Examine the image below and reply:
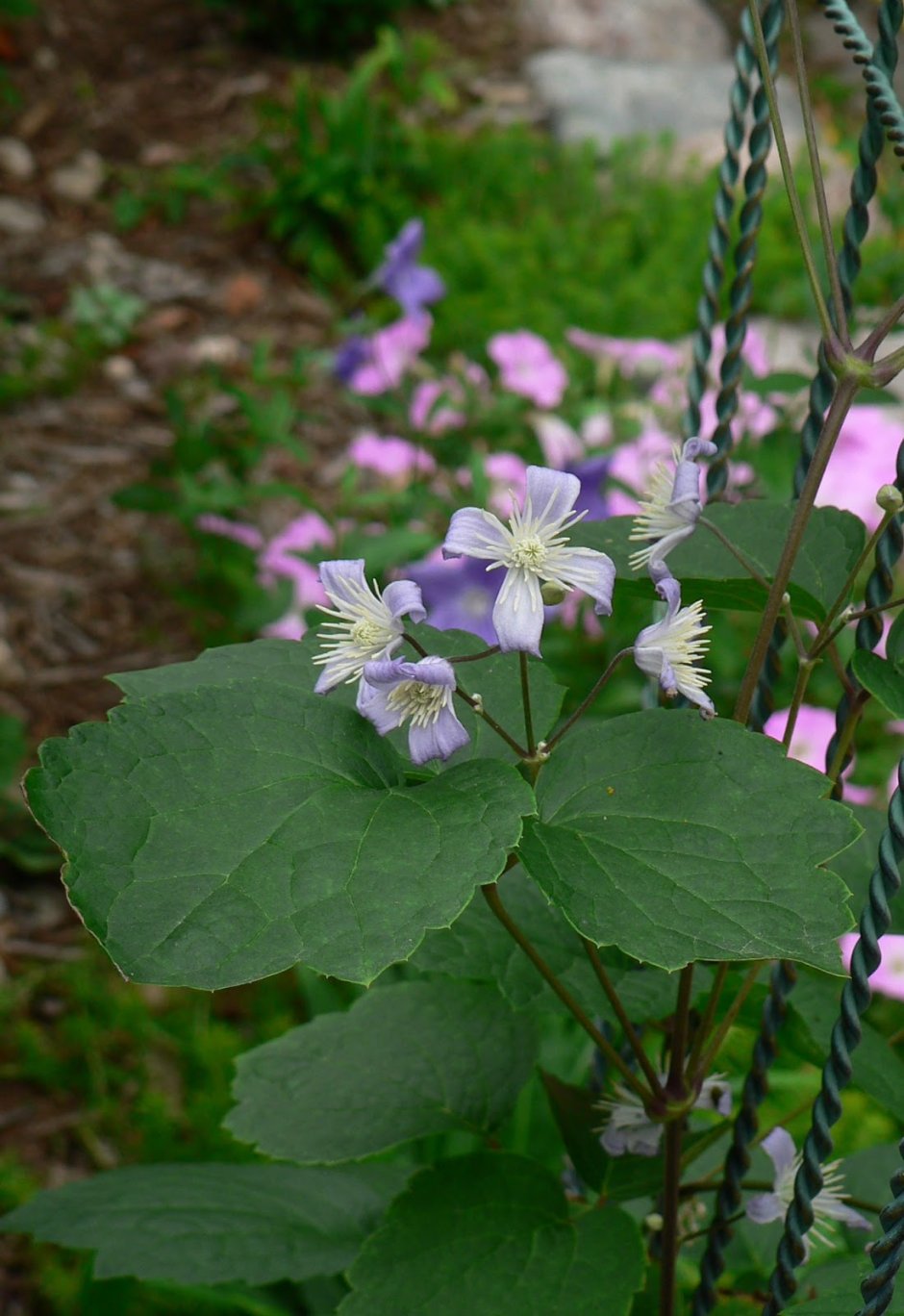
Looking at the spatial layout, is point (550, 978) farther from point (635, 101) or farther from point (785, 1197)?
point (635, 101)

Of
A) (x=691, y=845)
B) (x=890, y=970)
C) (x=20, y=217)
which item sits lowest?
(x=890, y=970)

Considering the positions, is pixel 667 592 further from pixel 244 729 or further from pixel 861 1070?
pixel 861 1070

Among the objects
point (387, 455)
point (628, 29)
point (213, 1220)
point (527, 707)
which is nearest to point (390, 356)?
point (387, 455)

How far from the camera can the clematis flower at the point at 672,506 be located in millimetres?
711

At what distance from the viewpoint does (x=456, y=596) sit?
221 cm

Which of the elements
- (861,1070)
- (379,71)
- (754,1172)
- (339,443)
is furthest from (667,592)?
(379,71)

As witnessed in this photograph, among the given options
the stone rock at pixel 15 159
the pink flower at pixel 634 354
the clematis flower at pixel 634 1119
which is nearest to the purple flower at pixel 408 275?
the pink flower at pixel 634 354

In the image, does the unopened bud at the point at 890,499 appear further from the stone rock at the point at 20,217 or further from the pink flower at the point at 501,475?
the stone rock at the point at 20,217

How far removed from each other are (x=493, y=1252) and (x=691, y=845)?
37 cm

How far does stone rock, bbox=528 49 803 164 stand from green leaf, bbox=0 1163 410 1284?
15.9 feet

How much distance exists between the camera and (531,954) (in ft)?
2.49

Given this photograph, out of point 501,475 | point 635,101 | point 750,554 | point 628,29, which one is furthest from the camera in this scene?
point 628,29

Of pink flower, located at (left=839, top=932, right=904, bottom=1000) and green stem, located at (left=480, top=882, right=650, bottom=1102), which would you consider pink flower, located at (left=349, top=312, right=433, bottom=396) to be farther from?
green stem, located at (left=480, top=882, right=650, bottom=1102)

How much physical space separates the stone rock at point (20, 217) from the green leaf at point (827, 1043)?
4012 mm
